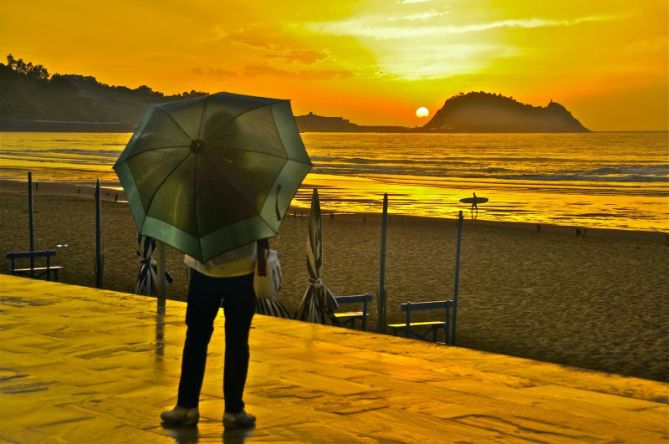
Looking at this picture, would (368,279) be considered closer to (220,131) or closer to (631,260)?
(631,260)

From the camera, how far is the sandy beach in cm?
1370

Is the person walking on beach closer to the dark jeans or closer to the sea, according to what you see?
the dark jeans

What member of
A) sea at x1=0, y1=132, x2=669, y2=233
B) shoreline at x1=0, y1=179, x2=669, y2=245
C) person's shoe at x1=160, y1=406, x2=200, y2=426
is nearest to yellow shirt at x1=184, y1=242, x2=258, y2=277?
person's shoe at x1=160, y1=406, x2=200, y2=426

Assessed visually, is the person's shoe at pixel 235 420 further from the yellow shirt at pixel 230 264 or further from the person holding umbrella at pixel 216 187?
the yellow shirt at pixel 230 264

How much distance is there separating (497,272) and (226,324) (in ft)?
54.4

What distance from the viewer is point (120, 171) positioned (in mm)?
5484

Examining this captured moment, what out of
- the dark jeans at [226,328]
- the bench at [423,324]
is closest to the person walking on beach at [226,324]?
the dark jeans at [226,328]

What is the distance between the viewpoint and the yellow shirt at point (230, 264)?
5172mm

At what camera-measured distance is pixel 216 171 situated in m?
5.09

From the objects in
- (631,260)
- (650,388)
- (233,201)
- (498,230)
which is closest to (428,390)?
(650,388)

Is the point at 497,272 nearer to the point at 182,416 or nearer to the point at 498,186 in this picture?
the point at 182,416

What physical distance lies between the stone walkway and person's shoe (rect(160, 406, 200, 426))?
0.07m

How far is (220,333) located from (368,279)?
11.2 meters

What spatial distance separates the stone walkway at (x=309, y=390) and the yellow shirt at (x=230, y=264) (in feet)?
3.13
